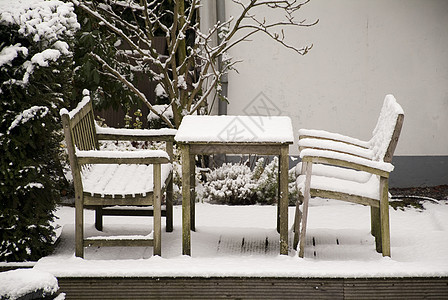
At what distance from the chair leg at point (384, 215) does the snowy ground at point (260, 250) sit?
0.09 meters

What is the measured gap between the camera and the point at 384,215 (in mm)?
4707

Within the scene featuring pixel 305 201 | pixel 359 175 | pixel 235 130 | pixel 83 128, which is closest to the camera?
pixel 305 201

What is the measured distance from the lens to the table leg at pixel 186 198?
4.68 m

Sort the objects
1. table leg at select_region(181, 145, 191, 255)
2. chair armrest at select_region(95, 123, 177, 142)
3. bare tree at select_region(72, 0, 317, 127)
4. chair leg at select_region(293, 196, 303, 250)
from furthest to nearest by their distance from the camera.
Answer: bare tree at select_region(72, 0, 317, 127) < chair armrest at select_region(95, 123, 177, 142) < chair leg at select_region(293, 196, 303, 250) < table leg at select_region(181, 145, 191, 255)

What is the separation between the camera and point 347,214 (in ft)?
21.1

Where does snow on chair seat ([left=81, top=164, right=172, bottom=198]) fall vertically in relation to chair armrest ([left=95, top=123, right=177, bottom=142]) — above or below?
below

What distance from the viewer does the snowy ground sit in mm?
4492

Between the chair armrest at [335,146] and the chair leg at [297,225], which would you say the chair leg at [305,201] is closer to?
the chair leg at [297,225]

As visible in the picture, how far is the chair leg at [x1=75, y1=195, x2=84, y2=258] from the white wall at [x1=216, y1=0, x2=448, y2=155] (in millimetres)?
3328

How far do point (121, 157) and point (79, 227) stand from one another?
0.55 meters

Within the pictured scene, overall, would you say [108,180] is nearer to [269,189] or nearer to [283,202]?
[283,202]

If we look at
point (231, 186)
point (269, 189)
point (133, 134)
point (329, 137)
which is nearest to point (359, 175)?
point (329, 137)

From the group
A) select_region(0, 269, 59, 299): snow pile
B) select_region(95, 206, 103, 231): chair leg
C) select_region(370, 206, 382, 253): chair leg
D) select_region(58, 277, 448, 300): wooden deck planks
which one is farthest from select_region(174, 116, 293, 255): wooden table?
select_region(0, 269, 59, 299): snow pile

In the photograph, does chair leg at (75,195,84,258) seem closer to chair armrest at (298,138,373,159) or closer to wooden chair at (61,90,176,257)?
wooden chair at (61,90,176,257)
